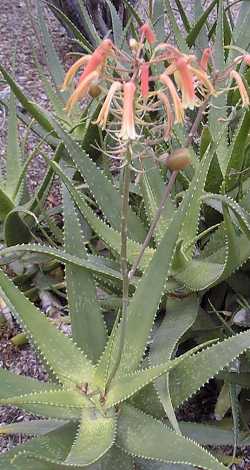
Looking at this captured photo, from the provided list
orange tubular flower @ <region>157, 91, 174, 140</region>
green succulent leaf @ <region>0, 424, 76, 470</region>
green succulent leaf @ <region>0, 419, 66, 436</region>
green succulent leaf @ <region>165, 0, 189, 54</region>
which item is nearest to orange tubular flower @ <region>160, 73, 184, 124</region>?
orange tubular flower @ <region>157, 91, 174, 140</region>

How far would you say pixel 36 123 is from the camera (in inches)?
77.7

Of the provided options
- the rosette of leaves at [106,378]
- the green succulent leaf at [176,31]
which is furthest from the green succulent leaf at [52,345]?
the green succulent leaf at [176,31]

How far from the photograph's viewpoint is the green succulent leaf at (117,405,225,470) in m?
0.98

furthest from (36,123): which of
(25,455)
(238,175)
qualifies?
(25,455)

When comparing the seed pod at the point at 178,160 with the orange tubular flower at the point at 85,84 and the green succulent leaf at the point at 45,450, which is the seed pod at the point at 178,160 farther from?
the green succulent leaf at the point at 45,450

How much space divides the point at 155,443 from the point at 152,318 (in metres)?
0.20

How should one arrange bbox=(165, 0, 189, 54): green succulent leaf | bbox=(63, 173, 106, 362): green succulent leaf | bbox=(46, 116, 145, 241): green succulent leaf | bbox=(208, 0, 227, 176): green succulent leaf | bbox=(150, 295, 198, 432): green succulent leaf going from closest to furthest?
1. bbox=(150, 295, 198, 432): green succulent leaf
2. bbox=(63, 173, 106, 362): green succulent leaf
3. bbox=(46, 116, 145, 241): green succulent leaf
4. bbox=(208, 0, 227, 176): green succulent leaf
5. bbox=(165, 0, 189, 54): green succulent leaf

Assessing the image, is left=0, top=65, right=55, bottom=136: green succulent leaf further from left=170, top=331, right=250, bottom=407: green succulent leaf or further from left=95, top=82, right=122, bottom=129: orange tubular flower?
left=95, top=82, right=122, bottom=129: orange tubular flower

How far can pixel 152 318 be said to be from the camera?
1127 millimetres

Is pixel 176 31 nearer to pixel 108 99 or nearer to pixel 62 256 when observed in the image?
pixel 62 256

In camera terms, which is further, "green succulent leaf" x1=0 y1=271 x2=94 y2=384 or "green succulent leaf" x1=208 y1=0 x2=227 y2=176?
"green succulent leaf" x1=208 y1=0 x2=227 y2=176

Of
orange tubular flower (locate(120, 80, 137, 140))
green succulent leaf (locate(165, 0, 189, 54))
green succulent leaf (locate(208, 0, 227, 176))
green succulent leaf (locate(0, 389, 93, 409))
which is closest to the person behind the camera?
orange tubular flower (locate(120, 80, 137, 140))

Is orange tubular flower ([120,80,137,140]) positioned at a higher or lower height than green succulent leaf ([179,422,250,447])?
higher

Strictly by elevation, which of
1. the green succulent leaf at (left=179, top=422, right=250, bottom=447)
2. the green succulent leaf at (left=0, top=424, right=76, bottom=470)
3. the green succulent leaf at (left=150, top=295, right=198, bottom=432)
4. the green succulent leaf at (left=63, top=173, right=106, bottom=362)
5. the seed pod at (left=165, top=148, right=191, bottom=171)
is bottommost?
the green succulent leaf at (left=179, top=422, right=250, bottom=447)
